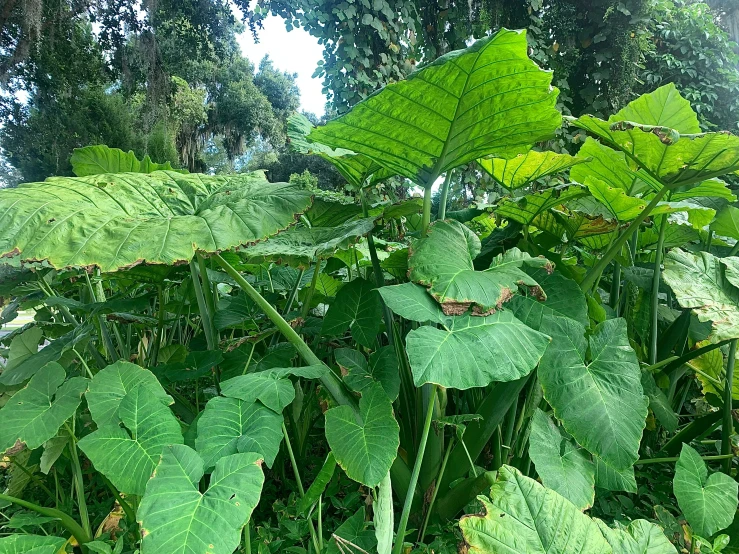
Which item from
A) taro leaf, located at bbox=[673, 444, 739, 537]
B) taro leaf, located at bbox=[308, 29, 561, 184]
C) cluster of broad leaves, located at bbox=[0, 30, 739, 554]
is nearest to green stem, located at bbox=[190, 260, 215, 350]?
cluster of broad leaves, located at bbox=[0, 30, 739, 554]

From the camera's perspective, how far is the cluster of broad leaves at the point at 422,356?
0.58 metres

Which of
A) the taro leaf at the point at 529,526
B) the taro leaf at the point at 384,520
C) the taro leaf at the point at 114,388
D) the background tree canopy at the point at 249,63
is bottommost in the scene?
the taro leaf at the point at 384,520

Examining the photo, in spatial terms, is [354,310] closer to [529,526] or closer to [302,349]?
[302,349]

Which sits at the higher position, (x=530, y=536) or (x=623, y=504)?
(x=530, y=536)

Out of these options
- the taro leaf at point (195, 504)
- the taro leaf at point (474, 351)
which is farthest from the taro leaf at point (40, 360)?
the taro leaf at point (474, 351)

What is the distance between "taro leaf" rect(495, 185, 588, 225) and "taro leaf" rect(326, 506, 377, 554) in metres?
0.69

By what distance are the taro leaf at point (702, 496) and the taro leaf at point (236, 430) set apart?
24.2 inches

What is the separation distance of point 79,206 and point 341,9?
3.64 m

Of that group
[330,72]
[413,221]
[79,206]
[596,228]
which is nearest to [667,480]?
[596,228]

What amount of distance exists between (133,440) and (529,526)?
0.56 m

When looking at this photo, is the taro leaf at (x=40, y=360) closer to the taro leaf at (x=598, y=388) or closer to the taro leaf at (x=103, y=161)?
the taro leaf at (x=103, y=161)

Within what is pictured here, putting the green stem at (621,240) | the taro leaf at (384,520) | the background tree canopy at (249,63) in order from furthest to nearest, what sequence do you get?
1. the background tree canopy at (249,63)
2. the green stem at (621,240)
3. the taro leaf at (384,520)

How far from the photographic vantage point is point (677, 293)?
2.69 feet

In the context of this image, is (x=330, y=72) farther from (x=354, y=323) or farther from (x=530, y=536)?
(x=530, y=536)
